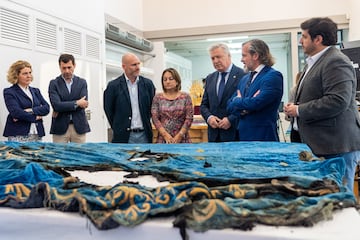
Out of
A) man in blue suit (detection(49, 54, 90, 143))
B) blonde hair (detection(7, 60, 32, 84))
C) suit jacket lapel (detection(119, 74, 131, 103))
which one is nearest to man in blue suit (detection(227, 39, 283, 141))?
suit jacket lapel (detection(119, 74, 131, 103))

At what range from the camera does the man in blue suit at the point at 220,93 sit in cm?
274

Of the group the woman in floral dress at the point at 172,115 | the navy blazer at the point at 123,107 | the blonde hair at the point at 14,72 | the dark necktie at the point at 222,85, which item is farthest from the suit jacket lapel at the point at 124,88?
the blonde hair at the point at 14,72

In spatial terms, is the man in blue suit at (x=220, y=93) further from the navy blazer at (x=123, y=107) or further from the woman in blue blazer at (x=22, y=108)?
the woman in blue blazer at (x=22, y=108)

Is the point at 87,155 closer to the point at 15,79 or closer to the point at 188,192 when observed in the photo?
the point at 188,192

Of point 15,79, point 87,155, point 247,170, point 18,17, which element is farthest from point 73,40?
point 247,170

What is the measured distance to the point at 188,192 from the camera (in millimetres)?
852

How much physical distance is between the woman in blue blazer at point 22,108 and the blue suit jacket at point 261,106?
5.51 feet

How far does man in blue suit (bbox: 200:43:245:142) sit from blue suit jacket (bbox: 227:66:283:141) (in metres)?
0.26

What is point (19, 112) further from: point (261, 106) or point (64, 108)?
point (261, 106)

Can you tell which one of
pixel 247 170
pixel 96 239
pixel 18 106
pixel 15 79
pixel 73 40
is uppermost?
pixel 73 40

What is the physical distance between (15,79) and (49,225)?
2510 mm

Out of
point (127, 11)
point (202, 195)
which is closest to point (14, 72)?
point (202, 195)

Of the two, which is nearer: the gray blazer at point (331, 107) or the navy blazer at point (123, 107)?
the gray blazer at point (331, 107)

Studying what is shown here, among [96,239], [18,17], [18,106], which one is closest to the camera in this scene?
[96,239]
